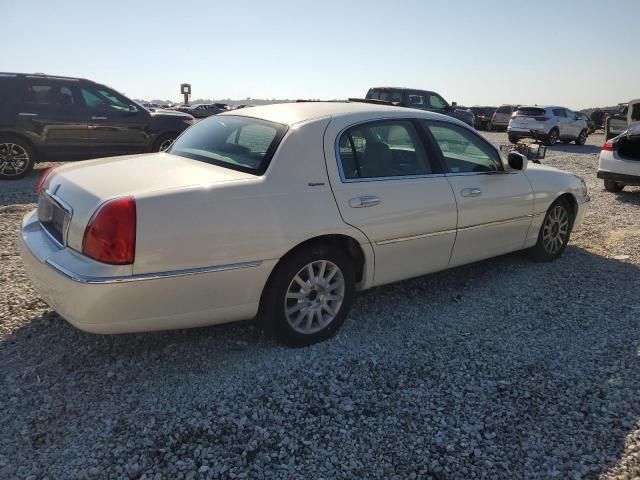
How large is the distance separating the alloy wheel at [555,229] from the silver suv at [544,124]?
15.7 meters

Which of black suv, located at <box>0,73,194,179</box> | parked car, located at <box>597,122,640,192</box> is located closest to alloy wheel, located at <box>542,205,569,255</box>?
parked car, located at <box>597,122,640,192</box>

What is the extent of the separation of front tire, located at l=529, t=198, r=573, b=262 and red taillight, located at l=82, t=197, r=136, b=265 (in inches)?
158

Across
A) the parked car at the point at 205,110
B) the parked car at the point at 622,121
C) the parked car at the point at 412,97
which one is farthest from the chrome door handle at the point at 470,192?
the parked car at the point at 205,110

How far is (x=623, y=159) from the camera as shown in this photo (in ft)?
29.5

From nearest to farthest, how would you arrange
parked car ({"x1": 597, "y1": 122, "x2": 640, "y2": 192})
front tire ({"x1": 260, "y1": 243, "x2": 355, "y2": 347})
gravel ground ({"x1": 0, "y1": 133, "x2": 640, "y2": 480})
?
1. gravel ground ({"x1": 0, "y1": 133, "x2": 640, "y2": 480})
2. front tire ({"x1": 260, "y1": 243, "x2": 355, "y2": 347})
3. parked car ({"x1": 597, "y1": 122, "x2": 640, "y2": 192})

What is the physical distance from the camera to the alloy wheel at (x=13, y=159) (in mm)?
8734

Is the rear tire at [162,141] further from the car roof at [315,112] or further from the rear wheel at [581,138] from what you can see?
the rear wheel at [581,138]

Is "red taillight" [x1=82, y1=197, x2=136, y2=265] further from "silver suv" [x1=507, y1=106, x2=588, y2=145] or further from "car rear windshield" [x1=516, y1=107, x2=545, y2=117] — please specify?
"car rear windshield" [x1=516, y1=107, x2=545, y2=117]

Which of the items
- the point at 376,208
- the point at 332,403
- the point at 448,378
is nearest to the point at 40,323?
the point at 332,403

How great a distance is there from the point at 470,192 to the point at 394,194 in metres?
0.87

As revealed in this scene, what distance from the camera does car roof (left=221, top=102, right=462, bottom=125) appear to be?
11.8 ft

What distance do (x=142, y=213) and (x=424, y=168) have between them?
2193 millimetres

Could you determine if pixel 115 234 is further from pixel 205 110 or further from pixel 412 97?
pixel 205 110

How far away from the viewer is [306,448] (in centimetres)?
251
